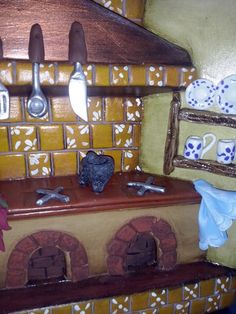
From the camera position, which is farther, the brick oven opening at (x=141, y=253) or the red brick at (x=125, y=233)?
the brick oven opening at (x=141, y=253)

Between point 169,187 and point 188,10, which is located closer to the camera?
point 188,10

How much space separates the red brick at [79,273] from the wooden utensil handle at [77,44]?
0.82 metres

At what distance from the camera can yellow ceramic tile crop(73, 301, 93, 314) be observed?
1.32 metres

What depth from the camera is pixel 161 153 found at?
1545mm

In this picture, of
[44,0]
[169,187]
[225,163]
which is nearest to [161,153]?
[169,187]

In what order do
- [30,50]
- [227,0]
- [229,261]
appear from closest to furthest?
[30,50], [227,0], [229,261]

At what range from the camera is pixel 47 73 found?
122 cm

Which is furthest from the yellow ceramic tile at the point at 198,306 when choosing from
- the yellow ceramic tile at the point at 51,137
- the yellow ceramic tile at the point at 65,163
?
the yellow ceramic tile at the point at 51,137

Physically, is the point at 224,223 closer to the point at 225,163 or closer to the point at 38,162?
the point at 225,163

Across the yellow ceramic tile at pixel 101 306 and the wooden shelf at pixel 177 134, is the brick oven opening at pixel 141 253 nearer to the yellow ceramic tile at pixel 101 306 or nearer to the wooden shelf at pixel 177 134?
the yellow ceramic tile at pixel 101 306

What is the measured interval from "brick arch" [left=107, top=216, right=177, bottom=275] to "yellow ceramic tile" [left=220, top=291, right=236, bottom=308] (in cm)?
33

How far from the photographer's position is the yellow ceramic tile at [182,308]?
148 cm

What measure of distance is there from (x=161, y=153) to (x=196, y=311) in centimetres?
74

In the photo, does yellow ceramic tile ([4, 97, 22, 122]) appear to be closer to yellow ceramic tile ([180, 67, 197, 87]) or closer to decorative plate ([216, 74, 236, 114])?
yellow ceramic tile ([180, 67, 197, 87])
